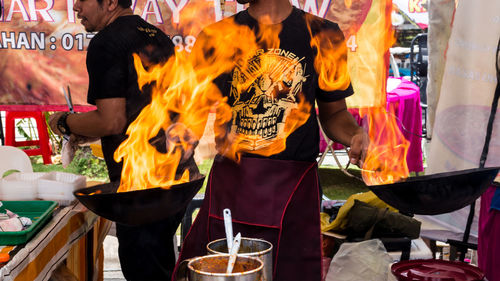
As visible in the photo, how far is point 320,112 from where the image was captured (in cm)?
201

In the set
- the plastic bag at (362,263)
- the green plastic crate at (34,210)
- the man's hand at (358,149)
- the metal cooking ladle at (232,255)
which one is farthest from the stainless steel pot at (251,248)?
the plastic bag at (362,263)

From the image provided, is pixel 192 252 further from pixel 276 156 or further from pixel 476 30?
pixel 476 30

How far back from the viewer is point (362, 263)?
102 inches

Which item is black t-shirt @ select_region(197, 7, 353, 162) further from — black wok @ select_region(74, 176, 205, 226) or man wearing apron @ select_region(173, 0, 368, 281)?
black wok @ select_region(74, 176, 205, 226)

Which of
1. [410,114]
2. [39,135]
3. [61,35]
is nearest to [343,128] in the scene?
[61,35]

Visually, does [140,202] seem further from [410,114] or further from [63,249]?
[410,114]

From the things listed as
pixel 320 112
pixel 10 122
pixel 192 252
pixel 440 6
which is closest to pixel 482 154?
pixel 440 6

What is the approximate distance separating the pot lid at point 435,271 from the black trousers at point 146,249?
36.6 inches

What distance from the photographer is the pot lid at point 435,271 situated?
161 centimetres

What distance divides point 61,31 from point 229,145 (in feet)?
7.56

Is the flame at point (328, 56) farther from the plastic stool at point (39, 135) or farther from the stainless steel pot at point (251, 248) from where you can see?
the plastic stool at point (39, 135)

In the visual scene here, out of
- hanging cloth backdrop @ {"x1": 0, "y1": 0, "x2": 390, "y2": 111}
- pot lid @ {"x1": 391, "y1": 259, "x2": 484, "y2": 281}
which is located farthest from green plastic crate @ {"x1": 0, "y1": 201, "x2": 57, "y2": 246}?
hanging cloth backdrop @ {"x1": 0, "y1": 0, "x2": 390, "y2": 111}

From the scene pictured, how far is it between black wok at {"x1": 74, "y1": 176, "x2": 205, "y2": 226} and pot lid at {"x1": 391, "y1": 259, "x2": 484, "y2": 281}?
684 millimetres

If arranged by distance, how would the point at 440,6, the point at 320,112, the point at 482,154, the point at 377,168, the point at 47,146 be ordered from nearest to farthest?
the point at 377,168
the point at 320,112
the point at 482,154
the point at 440,6
the point at 47,146
